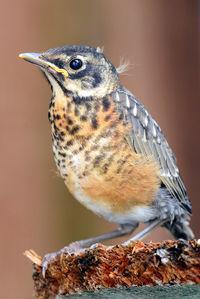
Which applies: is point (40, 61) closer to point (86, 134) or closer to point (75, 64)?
point (75, 64)

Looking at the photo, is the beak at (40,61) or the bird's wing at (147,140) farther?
the bird's wing at (147,140)

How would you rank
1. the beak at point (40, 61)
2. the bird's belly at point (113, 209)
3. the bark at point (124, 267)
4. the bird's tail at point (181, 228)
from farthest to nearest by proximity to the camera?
1. the bird's tail at point (181, 228)
2. the bird's belly at point (113, 209)
3. the beak at point (40, 61)
4. the bark at point (124, 267)

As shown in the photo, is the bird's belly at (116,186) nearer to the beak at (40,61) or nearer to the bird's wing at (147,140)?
the bird's wing at (147,140)

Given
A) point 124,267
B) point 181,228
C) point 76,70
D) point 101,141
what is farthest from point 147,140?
point 124,267

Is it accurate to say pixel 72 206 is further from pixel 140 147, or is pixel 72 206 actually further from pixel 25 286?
pixel 140 147

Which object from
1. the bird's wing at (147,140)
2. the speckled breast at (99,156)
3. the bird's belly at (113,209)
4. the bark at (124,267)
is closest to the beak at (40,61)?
the speckled breast at (99,156)

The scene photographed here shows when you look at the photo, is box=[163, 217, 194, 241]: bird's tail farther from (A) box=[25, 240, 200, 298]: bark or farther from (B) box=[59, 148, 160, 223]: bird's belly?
(A) box=[25, 240, 200, 298]: bark

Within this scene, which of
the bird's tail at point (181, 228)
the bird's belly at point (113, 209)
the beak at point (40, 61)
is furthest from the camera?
the bird's tail at point (181, 228)

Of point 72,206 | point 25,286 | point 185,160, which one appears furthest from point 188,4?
point 25,286
